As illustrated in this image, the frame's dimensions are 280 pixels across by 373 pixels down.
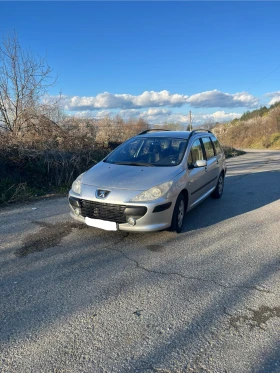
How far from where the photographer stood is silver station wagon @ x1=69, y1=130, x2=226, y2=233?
430 centimetres

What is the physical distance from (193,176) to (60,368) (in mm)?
3934

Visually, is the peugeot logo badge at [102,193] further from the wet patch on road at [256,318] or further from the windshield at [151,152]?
the wet patch on road at [256,318]

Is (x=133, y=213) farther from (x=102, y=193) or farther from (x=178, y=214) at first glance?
(x=178, y=214)


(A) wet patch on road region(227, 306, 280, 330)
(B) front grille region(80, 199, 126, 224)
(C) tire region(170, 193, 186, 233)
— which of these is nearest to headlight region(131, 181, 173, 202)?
(B) front grille region(80, 199, 126, 224)

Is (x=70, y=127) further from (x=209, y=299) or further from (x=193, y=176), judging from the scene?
(x=209, y=299)

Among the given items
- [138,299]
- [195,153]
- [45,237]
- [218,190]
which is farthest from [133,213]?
[218,190]

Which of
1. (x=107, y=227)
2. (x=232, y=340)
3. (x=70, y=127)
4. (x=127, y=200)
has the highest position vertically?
(x=70, y=127)

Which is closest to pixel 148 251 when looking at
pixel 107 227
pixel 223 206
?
pixel 107 227

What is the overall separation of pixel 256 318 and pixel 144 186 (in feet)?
7.59

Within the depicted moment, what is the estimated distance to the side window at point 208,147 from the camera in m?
6.72

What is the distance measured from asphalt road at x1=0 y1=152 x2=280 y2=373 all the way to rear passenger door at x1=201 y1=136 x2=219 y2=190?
1502mm

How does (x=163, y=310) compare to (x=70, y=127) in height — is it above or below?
below

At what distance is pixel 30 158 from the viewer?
825 centimetres

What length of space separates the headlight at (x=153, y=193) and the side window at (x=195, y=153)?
1.14 m
